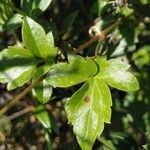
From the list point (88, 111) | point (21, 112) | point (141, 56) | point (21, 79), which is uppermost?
point (21, 79)

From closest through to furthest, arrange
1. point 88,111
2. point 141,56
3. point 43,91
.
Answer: point 88,111 < point 43,91 < point 141,56

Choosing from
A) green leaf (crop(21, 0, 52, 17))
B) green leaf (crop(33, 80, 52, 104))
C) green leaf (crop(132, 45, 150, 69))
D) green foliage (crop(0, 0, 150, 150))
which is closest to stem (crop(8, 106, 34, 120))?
green foliage (crop(0, 0, 150, 150))

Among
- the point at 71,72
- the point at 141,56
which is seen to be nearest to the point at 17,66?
the point at 71,72

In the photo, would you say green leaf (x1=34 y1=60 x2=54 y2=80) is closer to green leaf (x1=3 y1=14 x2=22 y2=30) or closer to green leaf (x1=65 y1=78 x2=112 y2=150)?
green leaf (x1=65 y1=78 x2=112 y2=150)

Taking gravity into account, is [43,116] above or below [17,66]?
below

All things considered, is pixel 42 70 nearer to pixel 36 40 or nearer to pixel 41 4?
pixel 36 40

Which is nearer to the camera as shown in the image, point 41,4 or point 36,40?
point 36,40
